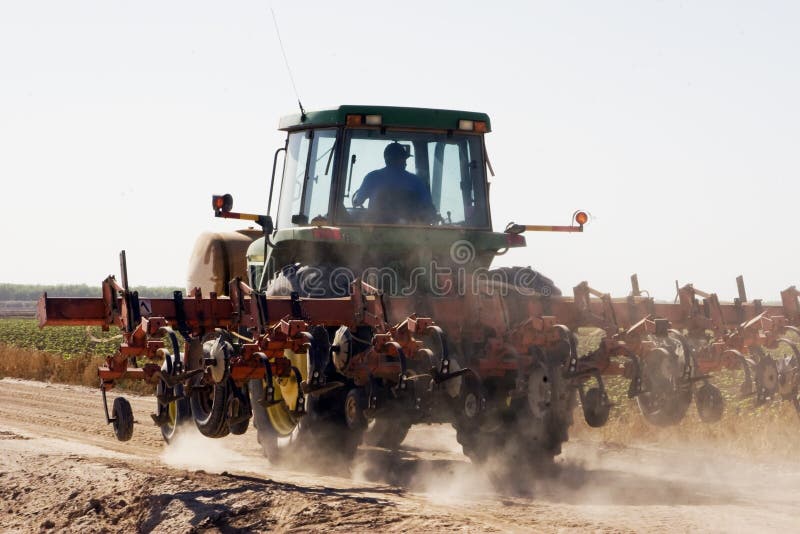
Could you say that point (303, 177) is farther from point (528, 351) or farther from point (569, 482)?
point (569, 482)

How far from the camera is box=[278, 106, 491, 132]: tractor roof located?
9.90 metres

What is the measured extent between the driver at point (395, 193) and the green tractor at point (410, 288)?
0.04 ft

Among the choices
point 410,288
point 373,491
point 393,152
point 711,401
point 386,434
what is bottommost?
point 373,491

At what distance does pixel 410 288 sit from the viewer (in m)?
9.78

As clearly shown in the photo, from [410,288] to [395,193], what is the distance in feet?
2.72

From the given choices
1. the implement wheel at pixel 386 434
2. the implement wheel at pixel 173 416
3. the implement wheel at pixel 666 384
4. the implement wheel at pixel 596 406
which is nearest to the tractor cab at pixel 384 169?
the implement wheel at pixel 173 416

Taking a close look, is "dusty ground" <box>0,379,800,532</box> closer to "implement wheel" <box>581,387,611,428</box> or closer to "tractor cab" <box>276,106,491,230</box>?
"implement wheel" <box>581,387,611,428</box>

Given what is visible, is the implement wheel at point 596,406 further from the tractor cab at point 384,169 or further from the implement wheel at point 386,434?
the implement wheel at point 386,434

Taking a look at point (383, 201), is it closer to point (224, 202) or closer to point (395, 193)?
point (395, 193)

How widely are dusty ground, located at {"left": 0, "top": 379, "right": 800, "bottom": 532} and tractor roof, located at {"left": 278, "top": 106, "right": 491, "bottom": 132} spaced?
2.96 metres

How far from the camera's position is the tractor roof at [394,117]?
9898 millimetres

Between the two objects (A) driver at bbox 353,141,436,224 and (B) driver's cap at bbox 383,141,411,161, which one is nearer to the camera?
(A) driver at bbox 353,141,436,224

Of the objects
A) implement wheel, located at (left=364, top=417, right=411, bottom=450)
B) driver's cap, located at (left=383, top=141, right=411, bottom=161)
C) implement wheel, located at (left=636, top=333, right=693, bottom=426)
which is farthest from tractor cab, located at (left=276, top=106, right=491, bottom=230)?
implement wheel, located at (left=364, top=417, right=411, bottom=450)

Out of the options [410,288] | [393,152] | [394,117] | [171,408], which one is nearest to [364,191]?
[393,152]
